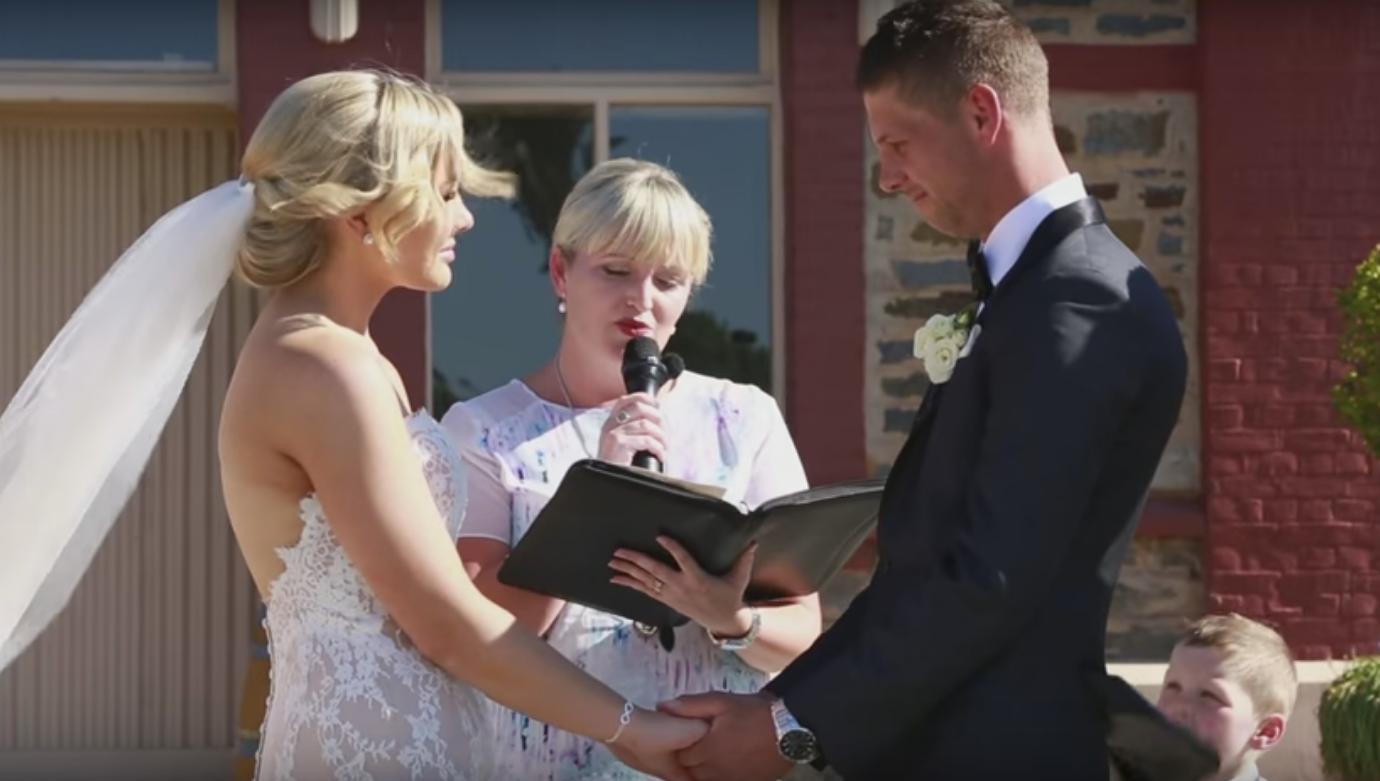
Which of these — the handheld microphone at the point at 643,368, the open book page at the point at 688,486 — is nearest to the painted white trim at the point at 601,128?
the handheld microphone at the point at 643,368

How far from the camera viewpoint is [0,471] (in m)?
4.00

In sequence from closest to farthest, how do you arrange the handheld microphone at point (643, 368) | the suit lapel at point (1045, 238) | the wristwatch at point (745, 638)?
the suit lapel at point (1045, 238) < the wristwatch at point (745, 638) < the handheld microphone at point (643, 368)

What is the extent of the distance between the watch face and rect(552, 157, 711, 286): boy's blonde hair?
109 centimetres

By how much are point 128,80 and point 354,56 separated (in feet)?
2.86

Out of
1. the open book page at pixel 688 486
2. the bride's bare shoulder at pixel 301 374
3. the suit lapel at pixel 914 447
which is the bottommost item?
the open book page at pixel 688 486

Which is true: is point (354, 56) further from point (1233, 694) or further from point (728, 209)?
point (1233, 694)

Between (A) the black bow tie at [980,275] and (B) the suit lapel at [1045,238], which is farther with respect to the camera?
(A) the black bow tie at [980,275]

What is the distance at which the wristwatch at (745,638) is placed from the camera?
4.11 meters

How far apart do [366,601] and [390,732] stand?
0.69 ft

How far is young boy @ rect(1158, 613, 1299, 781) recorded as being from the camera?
446cm

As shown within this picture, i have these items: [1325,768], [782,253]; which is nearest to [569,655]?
[1325,768]

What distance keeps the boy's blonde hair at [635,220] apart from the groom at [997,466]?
2.51 feet

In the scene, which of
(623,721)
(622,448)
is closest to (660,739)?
(623,721)

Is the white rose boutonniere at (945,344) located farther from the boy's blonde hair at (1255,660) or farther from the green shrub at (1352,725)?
the green shrub at (1352,725)
